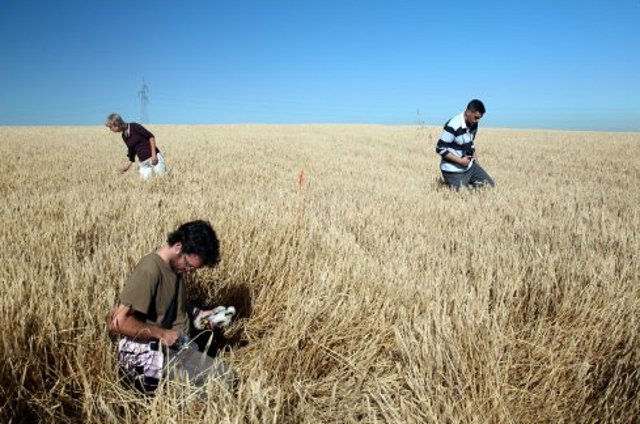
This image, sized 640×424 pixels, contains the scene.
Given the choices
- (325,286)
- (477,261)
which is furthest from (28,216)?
(477,261)

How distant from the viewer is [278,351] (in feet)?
7.86

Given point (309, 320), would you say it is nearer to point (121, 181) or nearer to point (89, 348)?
point (89, 348)

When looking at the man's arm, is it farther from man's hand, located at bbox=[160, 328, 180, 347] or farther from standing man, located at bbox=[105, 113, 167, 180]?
standing man, located at bbox=[105, 113, 167, 180]

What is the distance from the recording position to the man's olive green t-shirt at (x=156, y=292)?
221 cm

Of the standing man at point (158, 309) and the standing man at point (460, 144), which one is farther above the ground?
the standing man at point (460, 144)

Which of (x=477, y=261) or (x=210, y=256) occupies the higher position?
(x=210, y=256)

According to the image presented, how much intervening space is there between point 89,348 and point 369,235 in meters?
3.01

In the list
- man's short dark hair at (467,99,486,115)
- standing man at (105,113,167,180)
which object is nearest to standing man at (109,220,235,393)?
man's short dark hair at (467,99,486,115)

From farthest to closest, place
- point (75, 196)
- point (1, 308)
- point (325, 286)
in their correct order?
1. point (75, 196)
2. point (325, 286)
3. point (1, 308)

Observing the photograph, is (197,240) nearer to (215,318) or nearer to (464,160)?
(215,318)

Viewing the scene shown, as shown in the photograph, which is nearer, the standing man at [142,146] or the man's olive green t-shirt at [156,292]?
the man's olive green t-shirt at [156,292]

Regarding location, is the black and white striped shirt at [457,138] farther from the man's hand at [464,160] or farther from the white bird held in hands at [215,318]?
the white bird held in hands at [215,318]

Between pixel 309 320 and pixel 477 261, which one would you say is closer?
pixel 309 320

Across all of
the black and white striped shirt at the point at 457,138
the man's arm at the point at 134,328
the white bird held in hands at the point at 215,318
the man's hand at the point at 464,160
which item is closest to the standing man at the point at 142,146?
the black and white striped shirt at the point at 457,138
